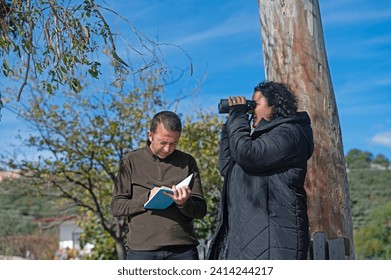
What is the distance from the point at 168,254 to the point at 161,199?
35 centimetres

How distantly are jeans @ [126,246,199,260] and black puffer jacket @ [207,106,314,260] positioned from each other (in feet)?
1.04

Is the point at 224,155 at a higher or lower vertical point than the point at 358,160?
lower

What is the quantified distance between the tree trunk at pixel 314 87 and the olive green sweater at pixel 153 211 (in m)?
1.64

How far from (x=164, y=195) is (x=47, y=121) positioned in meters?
9.05

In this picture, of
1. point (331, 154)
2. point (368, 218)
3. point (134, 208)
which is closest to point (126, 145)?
point (331, 154)

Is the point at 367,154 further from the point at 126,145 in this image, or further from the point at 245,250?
the point at 245,250

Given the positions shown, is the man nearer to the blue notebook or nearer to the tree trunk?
the blue notebook

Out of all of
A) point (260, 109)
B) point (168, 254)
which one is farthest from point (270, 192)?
point (168, 254)

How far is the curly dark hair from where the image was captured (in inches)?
141

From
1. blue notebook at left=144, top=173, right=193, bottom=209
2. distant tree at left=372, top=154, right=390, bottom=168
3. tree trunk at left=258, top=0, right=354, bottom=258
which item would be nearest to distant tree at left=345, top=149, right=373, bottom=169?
distant tree at left=372, top=154, right=390, bottom=168

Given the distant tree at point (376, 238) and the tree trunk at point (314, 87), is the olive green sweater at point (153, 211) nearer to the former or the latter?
the tree trunk at point (314, 87)

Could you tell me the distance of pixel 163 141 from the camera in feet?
12.4

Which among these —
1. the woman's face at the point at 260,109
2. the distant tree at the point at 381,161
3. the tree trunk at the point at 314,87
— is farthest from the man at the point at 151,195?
the distant tree at the point at 381,161

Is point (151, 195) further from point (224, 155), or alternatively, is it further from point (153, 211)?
point (224, 155)
